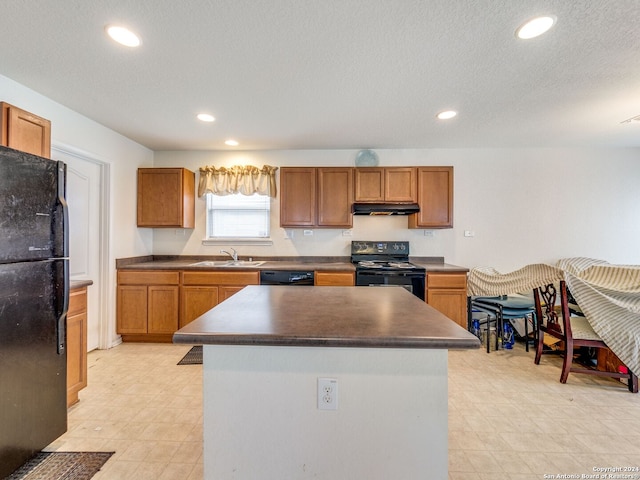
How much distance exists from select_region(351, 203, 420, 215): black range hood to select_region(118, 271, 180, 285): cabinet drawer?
2.30m

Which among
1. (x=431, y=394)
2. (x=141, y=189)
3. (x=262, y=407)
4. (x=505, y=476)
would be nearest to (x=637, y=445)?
(x=505, y=476)

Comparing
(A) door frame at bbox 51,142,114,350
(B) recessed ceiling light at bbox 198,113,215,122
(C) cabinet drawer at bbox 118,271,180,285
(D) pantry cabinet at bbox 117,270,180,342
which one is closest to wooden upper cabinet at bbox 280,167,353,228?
(B) recessed ceiling light at bbox 198,113,215,122

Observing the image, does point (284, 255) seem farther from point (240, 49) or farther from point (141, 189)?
point (240, 49)

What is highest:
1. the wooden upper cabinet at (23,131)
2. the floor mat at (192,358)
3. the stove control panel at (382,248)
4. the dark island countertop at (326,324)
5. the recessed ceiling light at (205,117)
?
the recessed ceiling light at (205,117)

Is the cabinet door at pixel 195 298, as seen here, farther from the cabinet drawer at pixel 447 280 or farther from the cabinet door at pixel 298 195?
the cabinet drawer at pixel 447 280

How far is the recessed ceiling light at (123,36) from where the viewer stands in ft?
5.48

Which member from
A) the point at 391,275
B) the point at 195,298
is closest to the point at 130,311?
the point at 195,298

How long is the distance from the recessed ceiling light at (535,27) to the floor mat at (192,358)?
3.54 meters

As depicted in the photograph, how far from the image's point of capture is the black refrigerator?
143 cm

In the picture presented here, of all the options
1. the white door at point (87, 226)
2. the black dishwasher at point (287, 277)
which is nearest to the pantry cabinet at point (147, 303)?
the white door at point (87, 226)

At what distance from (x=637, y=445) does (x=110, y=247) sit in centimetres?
467

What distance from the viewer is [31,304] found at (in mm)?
1551

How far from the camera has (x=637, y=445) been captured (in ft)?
5.76

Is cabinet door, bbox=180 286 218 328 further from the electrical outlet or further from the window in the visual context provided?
the electrical outlet
